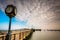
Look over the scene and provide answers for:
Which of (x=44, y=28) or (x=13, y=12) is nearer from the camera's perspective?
(x=13, y=12)

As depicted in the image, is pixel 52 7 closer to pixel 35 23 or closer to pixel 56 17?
pixel 56 17

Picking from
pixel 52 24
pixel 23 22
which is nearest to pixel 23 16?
pixel 23 22

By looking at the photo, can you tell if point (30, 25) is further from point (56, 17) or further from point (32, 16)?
point (56, 17)

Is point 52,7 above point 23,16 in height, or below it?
above

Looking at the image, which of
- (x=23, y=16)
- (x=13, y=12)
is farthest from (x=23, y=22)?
(x=13, y=12)

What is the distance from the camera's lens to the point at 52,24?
268cm

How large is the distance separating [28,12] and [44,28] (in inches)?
23.5

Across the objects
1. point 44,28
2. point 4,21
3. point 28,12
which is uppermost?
point 28,12

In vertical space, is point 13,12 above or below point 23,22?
above

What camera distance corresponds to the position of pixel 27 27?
9.05 ft

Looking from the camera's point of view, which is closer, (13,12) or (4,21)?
(13,12)

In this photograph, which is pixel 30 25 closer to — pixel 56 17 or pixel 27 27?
pixel 27 27

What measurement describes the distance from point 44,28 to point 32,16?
0.45 m

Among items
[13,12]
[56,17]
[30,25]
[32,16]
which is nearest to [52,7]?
[56,17]
